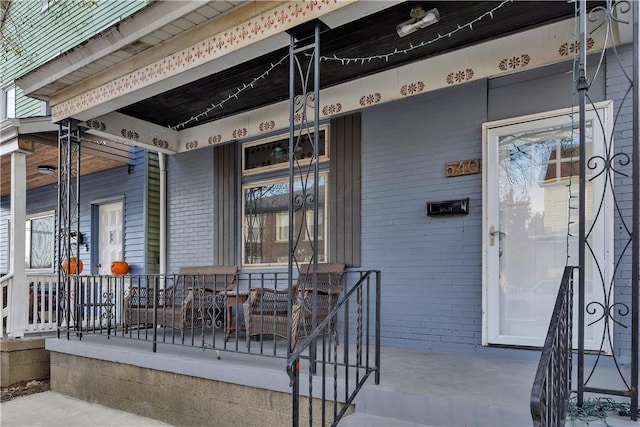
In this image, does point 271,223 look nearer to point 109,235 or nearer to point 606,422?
point 109,235

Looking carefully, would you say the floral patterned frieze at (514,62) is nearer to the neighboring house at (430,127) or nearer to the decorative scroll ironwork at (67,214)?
the neighboring house at (430,127)

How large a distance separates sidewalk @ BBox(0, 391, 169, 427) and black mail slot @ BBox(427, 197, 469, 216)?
2.94 meters

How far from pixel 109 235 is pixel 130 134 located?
96.1 inches

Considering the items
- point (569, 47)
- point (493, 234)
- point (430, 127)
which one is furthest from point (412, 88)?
point (493, 234)

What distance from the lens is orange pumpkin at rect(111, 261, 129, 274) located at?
6.56 meters

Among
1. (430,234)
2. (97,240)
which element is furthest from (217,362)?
(97,240)

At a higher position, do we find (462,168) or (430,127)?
(430,127)

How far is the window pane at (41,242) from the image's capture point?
340 inches

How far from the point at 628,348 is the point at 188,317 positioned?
3.64 meters

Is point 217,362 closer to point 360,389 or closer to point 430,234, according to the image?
point 360,389

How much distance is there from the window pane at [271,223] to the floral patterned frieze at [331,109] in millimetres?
805

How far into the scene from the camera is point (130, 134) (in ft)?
Answer: 18.4

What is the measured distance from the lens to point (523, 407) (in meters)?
2.36

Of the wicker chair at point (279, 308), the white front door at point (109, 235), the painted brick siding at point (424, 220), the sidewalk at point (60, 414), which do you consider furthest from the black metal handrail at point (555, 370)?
the white front door at point (109, 235)
